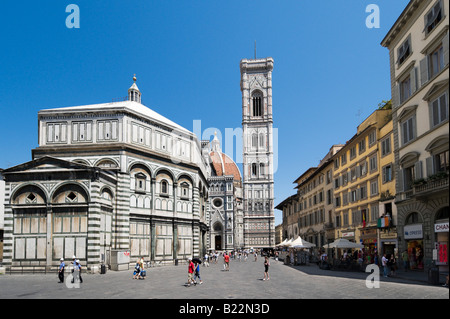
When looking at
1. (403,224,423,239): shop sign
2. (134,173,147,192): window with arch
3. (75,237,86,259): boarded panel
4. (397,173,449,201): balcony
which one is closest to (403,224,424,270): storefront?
(403,224,423,239): shop sign

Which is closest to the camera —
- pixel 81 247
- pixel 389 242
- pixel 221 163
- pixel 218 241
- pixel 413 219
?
pixel 413 219

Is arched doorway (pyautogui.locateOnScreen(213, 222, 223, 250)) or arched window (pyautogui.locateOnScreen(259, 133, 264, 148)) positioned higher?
arched window (pyautogui.locateOnScreen(259, 133, 264, 148))

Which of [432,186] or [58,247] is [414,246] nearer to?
[432,186]

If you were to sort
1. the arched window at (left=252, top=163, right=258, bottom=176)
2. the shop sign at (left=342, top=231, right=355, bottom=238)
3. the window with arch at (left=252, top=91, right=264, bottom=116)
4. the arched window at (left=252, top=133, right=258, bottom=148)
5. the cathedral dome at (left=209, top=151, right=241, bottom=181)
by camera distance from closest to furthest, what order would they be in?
1. the shop sign at (left=342, top=231, right=355, bottom=238)
2. the arched window at (left=252, top=163, right=258, bottom=176)
3. the arched window at (left=252, top=133, right=258, bottom=148)
4. the window with arch at (left=252, top=91, right=264, bottom=116)
5. the cathedral dome at (left=209, top=151, right=241, bottom=181)

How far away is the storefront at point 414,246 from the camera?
98.0 feet

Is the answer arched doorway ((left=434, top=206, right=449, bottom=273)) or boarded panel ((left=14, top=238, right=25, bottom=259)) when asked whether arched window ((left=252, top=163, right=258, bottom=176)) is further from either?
arched doorway ((left=434, top=206, right=449, bottom=273))

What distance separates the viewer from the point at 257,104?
12862 centimetres

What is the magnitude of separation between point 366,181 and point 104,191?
77.5 ft

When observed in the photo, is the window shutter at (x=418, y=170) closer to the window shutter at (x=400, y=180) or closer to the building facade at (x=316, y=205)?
the window shutter at (x=400, y=180)

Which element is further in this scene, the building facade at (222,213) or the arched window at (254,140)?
the arched window at (254,140)

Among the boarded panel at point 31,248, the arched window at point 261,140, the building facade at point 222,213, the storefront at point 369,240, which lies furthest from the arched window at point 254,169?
the boarded panel at point 31,248

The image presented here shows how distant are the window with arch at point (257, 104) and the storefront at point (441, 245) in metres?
102

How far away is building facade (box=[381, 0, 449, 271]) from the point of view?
83.9ft

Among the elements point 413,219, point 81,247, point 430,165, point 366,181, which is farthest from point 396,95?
point 81,247
